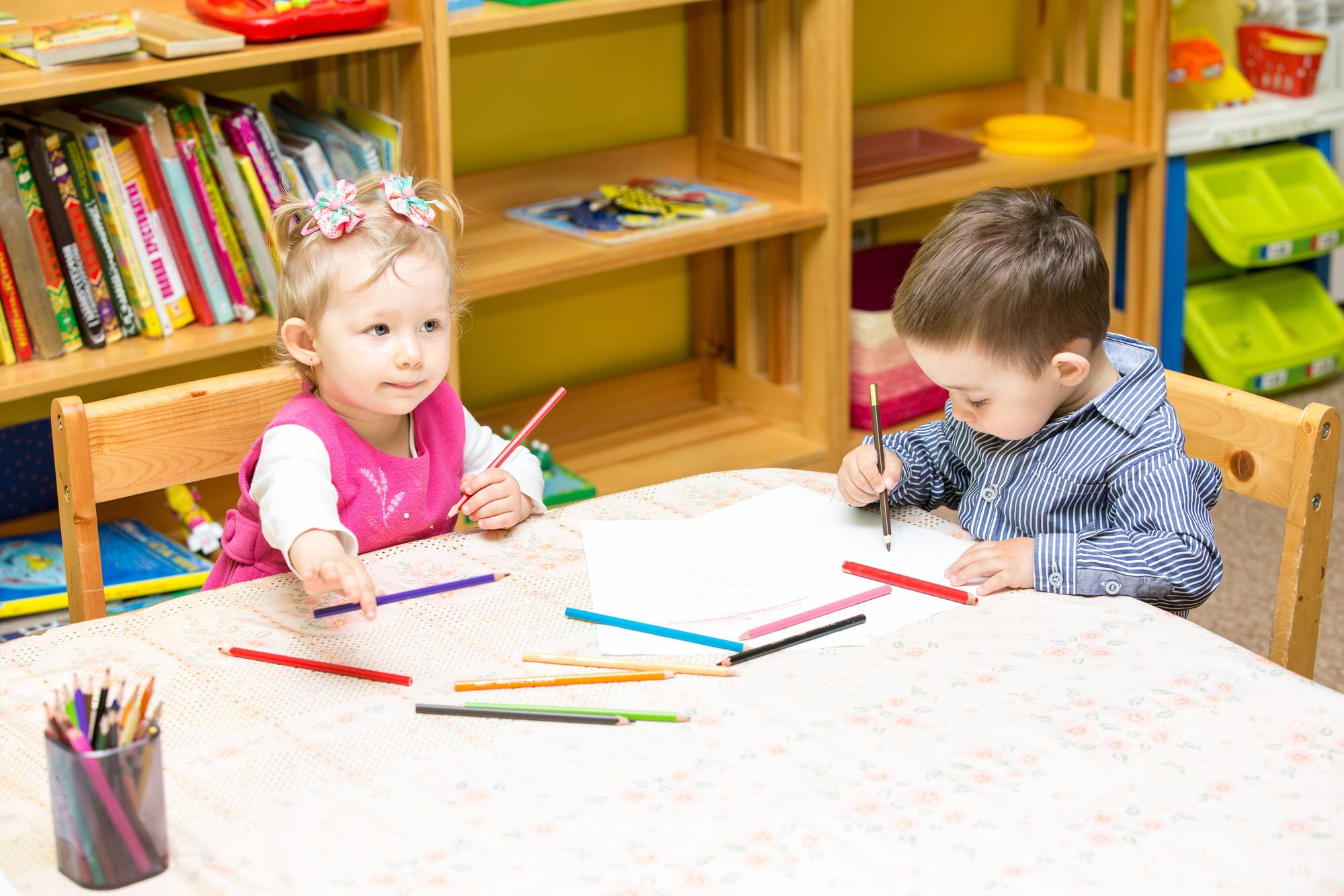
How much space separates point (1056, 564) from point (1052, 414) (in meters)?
0.18

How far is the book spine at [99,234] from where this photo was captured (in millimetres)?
1910

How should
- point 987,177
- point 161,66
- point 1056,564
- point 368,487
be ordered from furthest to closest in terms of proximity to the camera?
point 987,177 < point 161,66 < point 368,487 < point 1056,564

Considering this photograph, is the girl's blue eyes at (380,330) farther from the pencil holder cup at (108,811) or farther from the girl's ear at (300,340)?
the pencil holder cup at (108,811)

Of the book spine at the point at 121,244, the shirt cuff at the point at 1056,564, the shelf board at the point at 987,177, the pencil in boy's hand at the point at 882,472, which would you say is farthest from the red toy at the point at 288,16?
the shirt cuff at the point at 1056,564

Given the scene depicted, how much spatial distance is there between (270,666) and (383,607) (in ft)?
0.37

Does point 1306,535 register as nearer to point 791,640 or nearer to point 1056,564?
point 1056,564

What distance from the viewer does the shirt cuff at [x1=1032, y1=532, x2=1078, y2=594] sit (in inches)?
44.6

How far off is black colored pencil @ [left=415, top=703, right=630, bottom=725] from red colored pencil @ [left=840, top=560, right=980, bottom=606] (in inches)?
11.2

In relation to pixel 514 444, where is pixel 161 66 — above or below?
above

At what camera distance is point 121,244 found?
198cm

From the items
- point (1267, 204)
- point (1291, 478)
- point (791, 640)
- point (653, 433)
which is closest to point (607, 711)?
point (791, 640)

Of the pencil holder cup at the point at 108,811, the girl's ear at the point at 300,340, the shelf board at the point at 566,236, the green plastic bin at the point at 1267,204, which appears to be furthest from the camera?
the green plastic bin at the point at 1267,204

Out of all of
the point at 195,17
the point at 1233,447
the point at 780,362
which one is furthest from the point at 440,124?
the point at 1233,447

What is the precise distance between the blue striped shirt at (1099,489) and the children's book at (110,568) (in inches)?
43.2
